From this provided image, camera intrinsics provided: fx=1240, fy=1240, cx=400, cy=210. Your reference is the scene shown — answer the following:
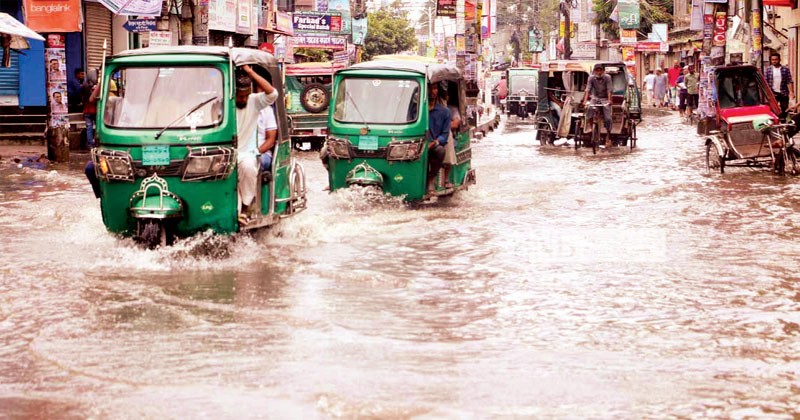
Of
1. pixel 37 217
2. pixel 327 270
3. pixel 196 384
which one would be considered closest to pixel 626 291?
pixel 327 270

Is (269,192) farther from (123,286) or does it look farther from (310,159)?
(310,159)

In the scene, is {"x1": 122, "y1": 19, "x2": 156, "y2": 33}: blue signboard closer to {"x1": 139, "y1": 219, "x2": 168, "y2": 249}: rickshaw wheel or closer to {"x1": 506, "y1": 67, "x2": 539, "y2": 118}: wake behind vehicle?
{"x1": 139, "y1": 219, "x2": 168, "y2": 249}: rickshaw wheel

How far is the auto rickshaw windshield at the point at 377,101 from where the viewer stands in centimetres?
1495

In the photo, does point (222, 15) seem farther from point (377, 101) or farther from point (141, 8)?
point (377, 101)

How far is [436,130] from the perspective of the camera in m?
15.3

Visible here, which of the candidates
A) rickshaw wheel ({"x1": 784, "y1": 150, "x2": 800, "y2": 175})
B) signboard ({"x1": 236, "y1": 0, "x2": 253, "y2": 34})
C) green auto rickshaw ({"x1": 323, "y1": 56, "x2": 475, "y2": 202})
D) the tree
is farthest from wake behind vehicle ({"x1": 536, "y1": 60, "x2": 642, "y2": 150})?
the tree

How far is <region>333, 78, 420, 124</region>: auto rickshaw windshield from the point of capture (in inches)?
588

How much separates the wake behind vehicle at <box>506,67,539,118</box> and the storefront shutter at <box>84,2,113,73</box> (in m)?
19.8

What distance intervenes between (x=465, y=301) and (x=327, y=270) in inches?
69.8

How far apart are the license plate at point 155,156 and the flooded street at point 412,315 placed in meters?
0.74

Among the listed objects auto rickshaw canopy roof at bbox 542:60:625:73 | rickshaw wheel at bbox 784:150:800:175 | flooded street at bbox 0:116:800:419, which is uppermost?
auto rickshaw canopy roof at bbox 542:60:625:73

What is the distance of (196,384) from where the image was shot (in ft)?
21.1

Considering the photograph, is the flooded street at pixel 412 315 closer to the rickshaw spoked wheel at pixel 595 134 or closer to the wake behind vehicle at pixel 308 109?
the rickshaw spoked wheel at pixel 595 134

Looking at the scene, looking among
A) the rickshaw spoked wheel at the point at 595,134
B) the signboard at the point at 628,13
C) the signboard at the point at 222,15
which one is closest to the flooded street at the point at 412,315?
the rickshaw spoked wheel at the point at 595,134
